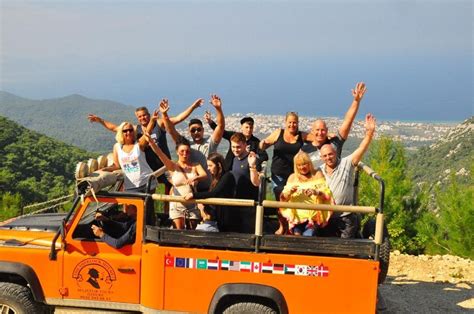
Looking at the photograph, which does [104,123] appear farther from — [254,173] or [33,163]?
[33,163]

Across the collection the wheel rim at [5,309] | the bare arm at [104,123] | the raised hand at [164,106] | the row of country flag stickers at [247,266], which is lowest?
the wheel rim at [5,309]

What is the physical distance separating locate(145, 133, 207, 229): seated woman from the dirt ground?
3572mm

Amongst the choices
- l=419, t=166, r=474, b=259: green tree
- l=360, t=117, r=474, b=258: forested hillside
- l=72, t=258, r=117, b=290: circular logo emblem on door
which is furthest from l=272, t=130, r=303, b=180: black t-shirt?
l=360, t=117, r=474, b=258: forested hillside

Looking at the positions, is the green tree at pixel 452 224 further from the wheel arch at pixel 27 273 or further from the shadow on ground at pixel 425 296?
the wheel arch at pixel 27 273

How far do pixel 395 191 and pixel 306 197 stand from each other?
2360 centimetres

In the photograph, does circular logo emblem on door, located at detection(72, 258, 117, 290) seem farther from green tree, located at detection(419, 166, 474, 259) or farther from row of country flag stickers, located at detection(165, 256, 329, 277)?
green tree, located at detection(419, 166, 474, 259)

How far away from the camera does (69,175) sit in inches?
2285

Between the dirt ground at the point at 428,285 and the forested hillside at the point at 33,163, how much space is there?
3777 cm

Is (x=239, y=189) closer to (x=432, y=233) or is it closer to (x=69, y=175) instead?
(x=432, y=233)

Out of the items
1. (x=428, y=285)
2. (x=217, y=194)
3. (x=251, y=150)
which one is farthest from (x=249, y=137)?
(x=428, y=285)

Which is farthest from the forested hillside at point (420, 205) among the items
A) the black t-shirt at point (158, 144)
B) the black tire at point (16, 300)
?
the black tire at point (16, 300)

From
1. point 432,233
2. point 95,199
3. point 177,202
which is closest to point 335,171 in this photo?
point 177,202

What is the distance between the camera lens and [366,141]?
677 cm

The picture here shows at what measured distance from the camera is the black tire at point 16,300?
20.9 ft
